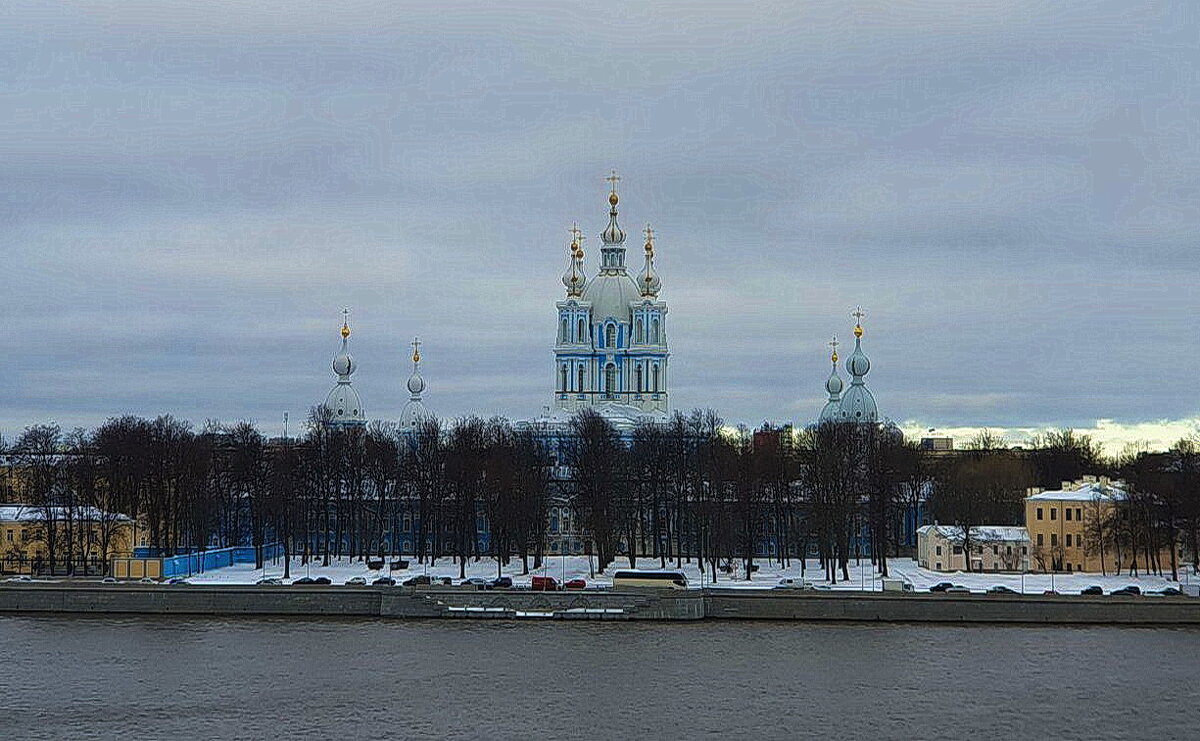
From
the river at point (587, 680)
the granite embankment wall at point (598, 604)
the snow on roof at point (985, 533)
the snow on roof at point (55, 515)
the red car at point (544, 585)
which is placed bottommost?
the river at point (587, 680)

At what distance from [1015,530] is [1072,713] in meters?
31.9

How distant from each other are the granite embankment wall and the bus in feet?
6.27

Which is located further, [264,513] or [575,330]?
[575,330]

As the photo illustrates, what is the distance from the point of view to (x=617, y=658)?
39.8 metres

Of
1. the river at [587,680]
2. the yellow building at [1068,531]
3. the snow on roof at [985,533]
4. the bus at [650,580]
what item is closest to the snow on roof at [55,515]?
the river at [587,680]

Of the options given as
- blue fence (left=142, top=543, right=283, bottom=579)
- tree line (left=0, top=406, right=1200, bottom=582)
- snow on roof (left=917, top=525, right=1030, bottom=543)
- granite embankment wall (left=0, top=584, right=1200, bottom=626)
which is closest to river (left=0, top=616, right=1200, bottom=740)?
granite embankment wall (left=0, top=584, right=1200, bottom=626)

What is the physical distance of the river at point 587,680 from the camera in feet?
102

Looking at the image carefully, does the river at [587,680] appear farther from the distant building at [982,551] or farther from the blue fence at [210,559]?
the distant building at [982,551]

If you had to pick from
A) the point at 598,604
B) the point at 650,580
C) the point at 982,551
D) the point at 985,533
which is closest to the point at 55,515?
the point at 650,580

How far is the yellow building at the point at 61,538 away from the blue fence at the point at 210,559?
3707 millimetres

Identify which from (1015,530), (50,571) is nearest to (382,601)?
(50,571)

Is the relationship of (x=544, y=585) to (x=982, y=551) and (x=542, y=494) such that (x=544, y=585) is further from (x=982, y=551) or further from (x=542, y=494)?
(x=982, y=551)

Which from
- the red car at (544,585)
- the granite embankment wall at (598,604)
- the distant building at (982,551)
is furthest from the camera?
the distant building at (982,551)

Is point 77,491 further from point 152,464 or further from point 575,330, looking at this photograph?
point 575,330
